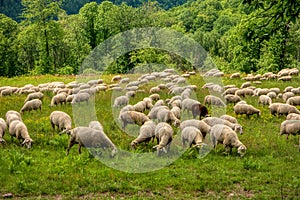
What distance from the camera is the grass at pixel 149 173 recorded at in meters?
9.73

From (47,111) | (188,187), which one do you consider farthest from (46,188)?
(47,111)

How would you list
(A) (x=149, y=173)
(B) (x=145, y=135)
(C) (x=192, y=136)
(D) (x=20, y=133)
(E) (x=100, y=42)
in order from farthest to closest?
(E) (x=100, y=42), (D) (x=20, y=133), (B) (x=145, y=135), (C) (x=192, y=136), (A) (x=149, y=173)

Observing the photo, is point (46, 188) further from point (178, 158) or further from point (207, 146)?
point (207, 146)

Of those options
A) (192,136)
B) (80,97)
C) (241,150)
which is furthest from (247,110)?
(80,97)

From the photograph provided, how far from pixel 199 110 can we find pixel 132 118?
11.9 feet

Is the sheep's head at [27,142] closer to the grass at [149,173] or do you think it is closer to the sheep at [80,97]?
the grass at [149,173]

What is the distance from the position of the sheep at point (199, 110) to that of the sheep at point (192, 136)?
463 centimetres

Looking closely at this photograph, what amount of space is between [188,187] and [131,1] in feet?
588

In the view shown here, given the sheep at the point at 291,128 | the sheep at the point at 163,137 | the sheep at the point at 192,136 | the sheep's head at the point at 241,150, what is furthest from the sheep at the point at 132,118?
the sheep at the point at 291,128

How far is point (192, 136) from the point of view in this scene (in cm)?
1299

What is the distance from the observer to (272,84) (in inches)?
1165

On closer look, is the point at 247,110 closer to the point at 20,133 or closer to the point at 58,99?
the point at 58,99

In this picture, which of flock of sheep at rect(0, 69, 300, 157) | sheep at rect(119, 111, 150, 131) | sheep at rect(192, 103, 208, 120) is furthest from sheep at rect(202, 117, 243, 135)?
sheep at rect(192, 103, 208, 120)

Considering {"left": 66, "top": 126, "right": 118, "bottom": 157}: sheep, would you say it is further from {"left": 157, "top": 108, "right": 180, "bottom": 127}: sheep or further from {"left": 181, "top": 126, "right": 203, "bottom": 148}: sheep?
{"left": 157, "top": 108, "right": 180, "bottom": 127}: sheep
